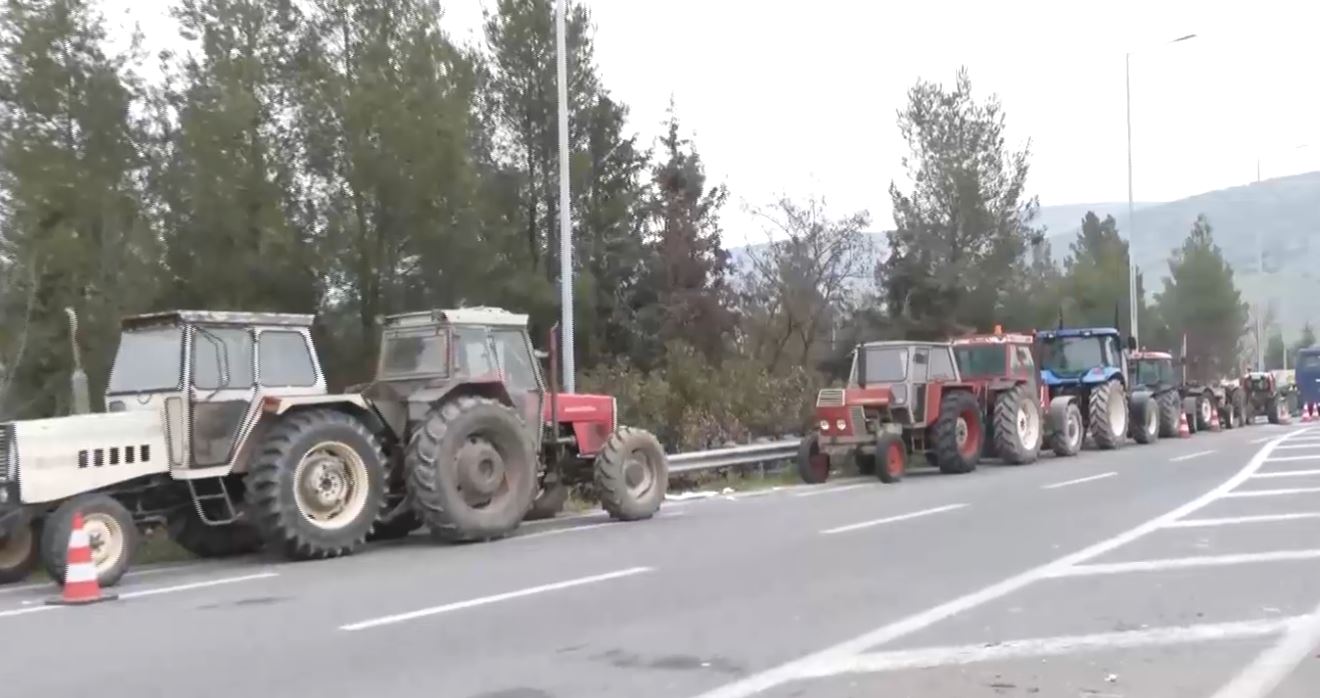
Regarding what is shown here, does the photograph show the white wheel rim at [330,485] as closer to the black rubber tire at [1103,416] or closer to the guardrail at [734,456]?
the guardrail at [734,456]

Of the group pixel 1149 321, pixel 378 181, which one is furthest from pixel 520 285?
pixel 1149 321

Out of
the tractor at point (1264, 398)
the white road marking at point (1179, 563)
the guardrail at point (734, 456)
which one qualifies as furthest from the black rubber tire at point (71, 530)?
the tractor at point (1264, 398)

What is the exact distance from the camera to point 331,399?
1284 cm

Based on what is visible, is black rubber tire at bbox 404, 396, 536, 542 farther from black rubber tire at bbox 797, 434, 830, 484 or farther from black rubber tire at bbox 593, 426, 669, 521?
black rubber tire at bbox 797, 434, 830, 484

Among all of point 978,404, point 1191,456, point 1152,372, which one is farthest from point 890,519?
point 1152,372

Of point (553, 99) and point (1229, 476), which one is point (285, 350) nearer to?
point (1229, 476)

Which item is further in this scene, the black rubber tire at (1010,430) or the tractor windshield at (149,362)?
the black rubber tire at (1010,430)

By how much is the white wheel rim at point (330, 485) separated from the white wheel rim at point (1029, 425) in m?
14.3

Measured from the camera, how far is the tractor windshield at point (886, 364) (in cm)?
2178

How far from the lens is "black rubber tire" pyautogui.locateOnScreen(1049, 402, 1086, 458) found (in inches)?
1005

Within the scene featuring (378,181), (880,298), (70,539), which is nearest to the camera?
(70,539)

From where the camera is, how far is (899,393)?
21.6m

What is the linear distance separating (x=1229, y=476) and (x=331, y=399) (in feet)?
42.6

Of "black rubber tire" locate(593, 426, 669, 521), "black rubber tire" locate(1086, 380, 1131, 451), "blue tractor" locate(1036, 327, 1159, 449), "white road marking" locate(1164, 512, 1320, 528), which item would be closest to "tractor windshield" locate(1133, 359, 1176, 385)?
"blue tractor" locate(1036, 327, 1159, 449)
